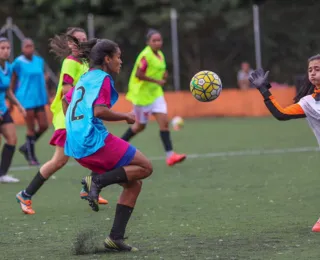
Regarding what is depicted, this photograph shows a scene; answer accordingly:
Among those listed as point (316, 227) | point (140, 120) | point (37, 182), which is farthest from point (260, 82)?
point (140, 120)

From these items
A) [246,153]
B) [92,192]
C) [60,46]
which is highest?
[60,46]

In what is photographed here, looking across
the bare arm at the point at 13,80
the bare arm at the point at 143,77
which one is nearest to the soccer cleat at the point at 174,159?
the bare arm at the point at 143,77

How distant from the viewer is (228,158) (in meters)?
14.1

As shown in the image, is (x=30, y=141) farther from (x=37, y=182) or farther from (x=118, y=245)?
(x=118, y=245)

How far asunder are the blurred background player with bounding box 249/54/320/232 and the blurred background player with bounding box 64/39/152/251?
3.65 ft

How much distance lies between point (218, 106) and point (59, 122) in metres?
16.6

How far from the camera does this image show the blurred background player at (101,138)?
264 inches

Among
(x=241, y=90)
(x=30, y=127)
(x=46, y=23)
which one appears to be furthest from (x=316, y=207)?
(x=46, y=23)

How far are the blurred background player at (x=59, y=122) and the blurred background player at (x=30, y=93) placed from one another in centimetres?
499

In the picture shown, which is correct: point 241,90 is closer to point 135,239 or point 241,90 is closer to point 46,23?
point 46,23

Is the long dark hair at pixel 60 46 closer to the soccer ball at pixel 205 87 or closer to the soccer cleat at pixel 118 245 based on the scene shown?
the soccer ball at pixel 205 87

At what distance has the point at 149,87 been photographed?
13852mm

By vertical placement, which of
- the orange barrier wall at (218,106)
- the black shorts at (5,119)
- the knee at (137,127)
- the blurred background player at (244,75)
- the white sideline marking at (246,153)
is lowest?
the orange barrier wall at (218,106)

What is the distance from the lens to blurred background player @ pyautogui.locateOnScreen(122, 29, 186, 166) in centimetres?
1357
